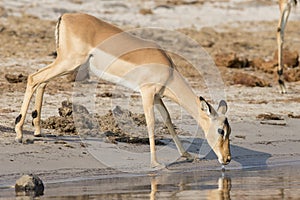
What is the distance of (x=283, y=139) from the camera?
45.6ft

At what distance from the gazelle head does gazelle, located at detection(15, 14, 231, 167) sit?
0.01m

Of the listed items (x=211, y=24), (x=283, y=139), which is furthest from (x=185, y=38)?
(x=283, y=139)

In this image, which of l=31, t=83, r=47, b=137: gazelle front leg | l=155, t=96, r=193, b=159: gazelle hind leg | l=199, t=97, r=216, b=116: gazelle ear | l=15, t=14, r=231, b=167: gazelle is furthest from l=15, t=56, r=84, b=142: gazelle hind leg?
l=199, t=97, r=216, b=116: gazelle ear

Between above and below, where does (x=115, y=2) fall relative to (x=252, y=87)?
above

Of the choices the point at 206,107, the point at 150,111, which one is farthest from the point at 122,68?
the point at 206,107

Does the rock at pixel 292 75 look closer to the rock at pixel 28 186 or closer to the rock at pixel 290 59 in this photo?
the rock at pixel 290 59

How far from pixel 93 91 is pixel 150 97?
4.30m

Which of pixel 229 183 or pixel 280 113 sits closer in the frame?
pixel 229 183

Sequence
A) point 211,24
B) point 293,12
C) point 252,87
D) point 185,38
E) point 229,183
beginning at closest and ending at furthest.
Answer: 1. point 229,183
2. point 252,87
3. point 185,38
4. point 211,24
5. point 293,12

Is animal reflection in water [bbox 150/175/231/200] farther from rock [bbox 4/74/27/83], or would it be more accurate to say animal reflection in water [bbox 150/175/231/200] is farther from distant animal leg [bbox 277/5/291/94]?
distant animal leg [bbox 277/5/291/94]

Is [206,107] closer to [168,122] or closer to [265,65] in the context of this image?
[168,122]

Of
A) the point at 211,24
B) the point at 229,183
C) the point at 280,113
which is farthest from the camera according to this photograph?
the point at 211,24

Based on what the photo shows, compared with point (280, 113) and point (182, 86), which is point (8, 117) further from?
point (280, 113)

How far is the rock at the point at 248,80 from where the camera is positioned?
1778 cm
